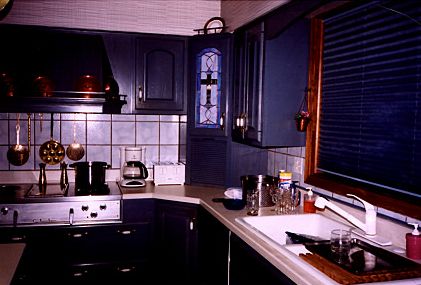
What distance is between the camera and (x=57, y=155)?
3818 millimetres

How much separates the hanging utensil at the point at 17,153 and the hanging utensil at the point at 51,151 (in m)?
0.13

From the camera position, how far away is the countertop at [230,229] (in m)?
1.66

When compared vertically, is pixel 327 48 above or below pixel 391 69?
above

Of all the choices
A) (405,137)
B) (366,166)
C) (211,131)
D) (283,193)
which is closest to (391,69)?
(405,137)

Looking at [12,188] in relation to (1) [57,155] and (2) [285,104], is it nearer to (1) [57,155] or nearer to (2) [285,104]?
(1) [57,155]

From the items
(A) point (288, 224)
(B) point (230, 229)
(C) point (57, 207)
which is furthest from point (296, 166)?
(C) point (57, 207)

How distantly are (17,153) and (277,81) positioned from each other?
7.73 feet

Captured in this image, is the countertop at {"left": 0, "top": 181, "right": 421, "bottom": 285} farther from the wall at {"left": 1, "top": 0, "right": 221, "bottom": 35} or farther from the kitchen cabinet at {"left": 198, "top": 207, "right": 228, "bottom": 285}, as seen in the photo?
the wall at {"left": 1, "top": 0, "right": 221, "bottom": 35}

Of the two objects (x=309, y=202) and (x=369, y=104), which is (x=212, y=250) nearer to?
(x=309, y=202)

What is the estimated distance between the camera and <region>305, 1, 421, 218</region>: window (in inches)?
80.5

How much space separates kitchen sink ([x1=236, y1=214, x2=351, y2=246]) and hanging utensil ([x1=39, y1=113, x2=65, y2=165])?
6.61 ft

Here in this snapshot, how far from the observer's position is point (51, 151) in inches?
150

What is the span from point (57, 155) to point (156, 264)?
1328mm

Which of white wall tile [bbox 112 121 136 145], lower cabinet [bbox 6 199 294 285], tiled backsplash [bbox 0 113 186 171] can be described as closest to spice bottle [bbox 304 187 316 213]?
lower cabinet [bbox 6 199 294 285]
